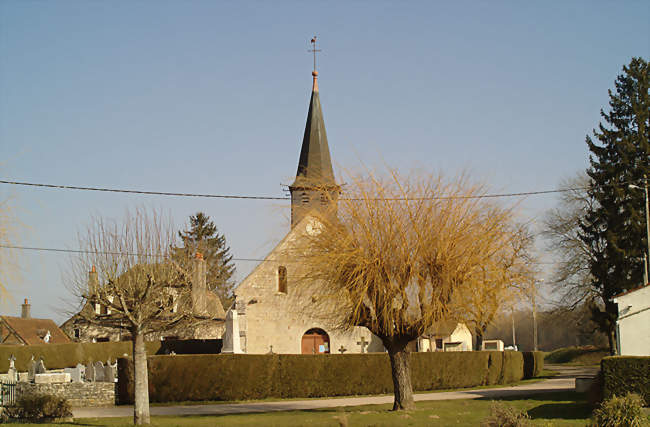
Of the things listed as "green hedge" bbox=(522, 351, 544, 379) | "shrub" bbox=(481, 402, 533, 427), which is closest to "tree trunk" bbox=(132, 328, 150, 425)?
"shrub" bbox=(481, 402, 533, 427)

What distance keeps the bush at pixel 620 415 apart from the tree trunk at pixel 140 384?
10.1m

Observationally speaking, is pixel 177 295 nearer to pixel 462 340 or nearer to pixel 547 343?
pixel 462 340

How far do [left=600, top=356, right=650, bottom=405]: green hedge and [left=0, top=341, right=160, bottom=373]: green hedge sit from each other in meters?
27.2

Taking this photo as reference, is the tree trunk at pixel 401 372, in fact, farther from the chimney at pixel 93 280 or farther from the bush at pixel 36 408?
the bush at pixel 36 408

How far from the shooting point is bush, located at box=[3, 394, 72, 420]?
17203 mm

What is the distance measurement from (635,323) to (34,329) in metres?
41.4

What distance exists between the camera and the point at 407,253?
17797mm

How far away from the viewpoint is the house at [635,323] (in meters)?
23.2

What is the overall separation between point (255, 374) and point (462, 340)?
69.8 ft

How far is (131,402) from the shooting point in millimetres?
23953

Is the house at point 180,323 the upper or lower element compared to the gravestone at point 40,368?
upper

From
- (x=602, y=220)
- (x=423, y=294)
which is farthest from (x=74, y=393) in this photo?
(x=602, y=220)

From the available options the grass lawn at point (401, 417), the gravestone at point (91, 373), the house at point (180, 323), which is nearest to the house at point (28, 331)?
the house at point (180, 323)

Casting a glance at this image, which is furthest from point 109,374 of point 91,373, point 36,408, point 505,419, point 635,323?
point 635,323
